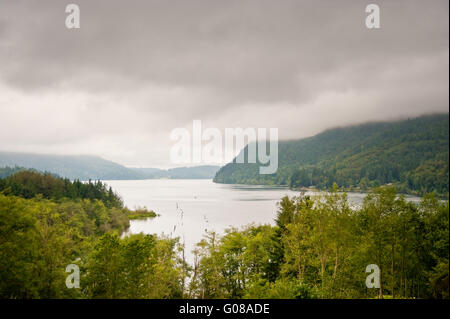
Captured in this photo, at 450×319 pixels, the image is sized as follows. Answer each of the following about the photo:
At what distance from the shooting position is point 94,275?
55.6 feet

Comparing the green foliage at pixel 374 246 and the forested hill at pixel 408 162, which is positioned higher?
the forested hill at pixel 408 162

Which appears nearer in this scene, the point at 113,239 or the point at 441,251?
the point at 441,251

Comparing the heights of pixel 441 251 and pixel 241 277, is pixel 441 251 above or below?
above

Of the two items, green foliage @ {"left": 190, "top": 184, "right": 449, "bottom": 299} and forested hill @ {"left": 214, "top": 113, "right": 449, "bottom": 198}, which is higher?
forested hill @ {"left": 214, "top": 113, "right": 449, "bottom": 198}

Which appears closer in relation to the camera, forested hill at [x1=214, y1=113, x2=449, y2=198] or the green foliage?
the green foliage

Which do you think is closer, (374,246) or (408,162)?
(374,246)

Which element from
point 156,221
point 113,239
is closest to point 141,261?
point 113,239

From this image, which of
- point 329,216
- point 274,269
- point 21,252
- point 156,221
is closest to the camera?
point 21,252

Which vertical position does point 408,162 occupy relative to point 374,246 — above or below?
above

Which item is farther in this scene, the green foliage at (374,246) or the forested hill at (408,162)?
the forested hill at (408,162)
